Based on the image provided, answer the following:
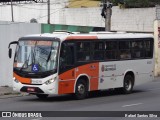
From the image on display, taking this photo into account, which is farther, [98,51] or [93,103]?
[98,51]

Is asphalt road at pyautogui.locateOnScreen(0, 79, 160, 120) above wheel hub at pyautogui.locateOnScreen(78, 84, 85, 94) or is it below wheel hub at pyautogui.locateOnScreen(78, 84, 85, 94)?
below

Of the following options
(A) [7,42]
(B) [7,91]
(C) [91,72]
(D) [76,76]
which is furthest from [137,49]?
(A) [7,42]

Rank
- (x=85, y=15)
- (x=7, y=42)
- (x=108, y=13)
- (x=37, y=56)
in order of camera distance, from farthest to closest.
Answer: (x=85, y=15), (x=108, y=13), (x=7, y=42), (x=37, y=56)

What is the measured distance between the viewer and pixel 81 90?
2033 centimetres

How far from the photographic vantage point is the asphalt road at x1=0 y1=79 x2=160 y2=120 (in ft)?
55.6

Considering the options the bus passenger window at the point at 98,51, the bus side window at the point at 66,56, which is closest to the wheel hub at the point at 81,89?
the bus side window at the point at 66,56

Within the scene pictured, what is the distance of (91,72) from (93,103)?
7.50 feet

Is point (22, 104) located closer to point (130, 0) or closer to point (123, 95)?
point (123, 95)

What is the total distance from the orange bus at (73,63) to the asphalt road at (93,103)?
45 centimetres

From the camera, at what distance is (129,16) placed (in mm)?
47844

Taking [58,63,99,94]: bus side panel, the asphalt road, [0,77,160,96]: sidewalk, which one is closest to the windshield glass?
[58,63,99,94]: bus side panel

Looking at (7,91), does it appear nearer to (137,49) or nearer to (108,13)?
(137,49)

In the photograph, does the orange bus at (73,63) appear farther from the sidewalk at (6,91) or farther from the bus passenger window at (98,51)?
the sidewalk at (6,91)

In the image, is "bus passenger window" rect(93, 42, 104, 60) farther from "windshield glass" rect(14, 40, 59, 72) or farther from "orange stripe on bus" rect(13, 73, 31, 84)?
"orange stripe on bus" rect(13, 73, 31, 84)
